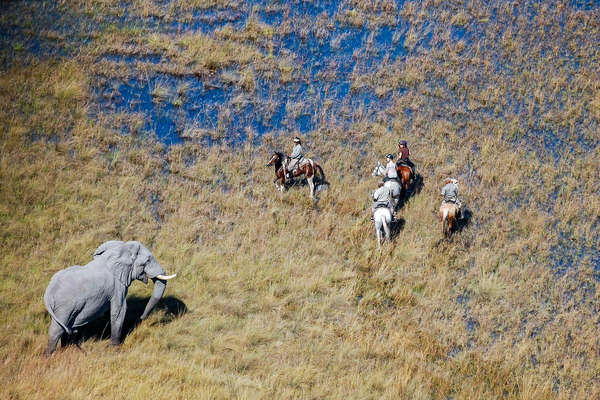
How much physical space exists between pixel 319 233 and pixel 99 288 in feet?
21.7

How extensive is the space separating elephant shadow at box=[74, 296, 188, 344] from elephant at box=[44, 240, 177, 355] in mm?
463

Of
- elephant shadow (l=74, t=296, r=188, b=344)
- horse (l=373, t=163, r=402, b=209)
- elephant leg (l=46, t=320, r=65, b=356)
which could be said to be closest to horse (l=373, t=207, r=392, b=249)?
horse (l=373, t=163, r=402, b=209)

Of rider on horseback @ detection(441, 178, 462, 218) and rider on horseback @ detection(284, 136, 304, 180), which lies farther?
rider on horseback @ detection(284, 136, 304, 180)

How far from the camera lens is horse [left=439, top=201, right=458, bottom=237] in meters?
14.3

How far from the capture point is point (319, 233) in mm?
14164

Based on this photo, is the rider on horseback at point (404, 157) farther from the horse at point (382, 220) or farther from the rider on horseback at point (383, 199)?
the horse at point (382, 220)

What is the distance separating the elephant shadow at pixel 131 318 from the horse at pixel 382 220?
5.47m

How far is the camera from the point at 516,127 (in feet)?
65.0

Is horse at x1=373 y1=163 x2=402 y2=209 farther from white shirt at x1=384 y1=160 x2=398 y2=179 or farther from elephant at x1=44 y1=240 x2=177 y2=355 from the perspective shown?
elephant at x1=44 y1=240 x2=177 y2=355

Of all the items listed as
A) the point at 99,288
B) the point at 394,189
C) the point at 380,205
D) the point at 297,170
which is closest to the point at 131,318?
the point at 99,288

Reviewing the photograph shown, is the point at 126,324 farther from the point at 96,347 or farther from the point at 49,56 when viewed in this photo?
the point at 49,56

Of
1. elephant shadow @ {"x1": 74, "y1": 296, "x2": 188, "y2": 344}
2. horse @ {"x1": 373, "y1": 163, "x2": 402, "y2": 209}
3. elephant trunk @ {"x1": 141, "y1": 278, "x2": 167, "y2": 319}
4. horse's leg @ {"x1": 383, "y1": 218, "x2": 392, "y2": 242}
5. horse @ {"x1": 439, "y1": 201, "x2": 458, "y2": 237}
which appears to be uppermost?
horse @ {"x1": 373, "y1": 163, "x2": 402, "y2": 209}

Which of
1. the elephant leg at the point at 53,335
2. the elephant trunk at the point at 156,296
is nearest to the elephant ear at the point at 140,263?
the elephant trunk at the point at 156,296

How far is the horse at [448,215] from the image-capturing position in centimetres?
1427
